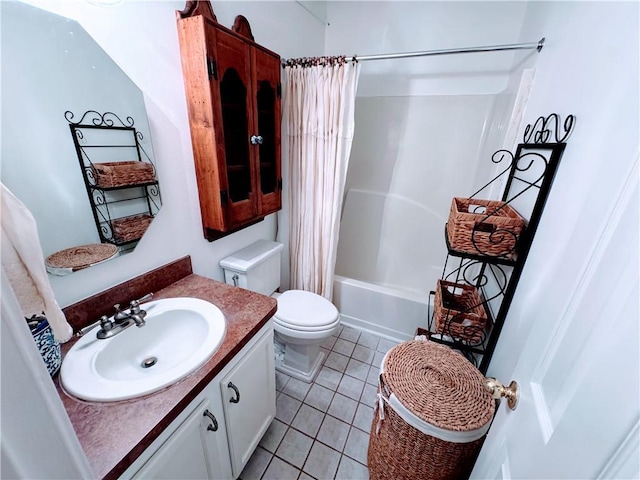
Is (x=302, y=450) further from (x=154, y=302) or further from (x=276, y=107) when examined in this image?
(x=276, y=107)

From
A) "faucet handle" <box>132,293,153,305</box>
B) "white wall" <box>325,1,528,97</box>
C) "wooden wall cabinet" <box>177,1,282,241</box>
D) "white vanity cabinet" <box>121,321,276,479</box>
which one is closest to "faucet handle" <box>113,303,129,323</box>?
"faucet handle" <box>132,293,153,305</box>

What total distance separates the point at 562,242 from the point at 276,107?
1437mm

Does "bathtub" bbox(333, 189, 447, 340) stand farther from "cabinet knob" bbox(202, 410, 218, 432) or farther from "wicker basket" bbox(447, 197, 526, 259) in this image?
"cabinet knob" bbox(202, 410, 218, 432)

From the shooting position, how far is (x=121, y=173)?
96 cm

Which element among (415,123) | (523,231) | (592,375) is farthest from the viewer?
(415,123)

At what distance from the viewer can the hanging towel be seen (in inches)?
15.6

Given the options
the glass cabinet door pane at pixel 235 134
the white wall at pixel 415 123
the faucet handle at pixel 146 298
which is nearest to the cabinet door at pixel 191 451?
the faucet handle at pixel 146 298

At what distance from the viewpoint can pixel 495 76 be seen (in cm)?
184

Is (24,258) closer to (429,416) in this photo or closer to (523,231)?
(429,416)

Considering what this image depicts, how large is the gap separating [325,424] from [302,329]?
1.70 feet

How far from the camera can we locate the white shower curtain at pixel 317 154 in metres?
1.54

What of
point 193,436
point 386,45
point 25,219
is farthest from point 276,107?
point 193,436

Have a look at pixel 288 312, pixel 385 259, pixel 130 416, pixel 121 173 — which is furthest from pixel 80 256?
pixel 385 259

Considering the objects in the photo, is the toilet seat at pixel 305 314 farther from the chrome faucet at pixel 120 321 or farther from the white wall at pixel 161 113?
the chrome faucet at pixel 120 321
